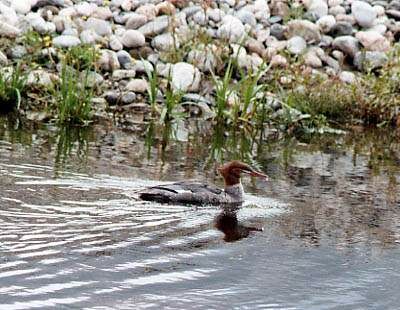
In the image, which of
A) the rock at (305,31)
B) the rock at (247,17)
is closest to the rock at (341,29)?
the rock at (305,31)

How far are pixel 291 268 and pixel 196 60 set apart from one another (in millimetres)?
10580

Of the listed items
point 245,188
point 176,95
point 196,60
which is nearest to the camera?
point 245,188

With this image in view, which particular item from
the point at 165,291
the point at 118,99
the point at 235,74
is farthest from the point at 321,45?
the point at 165,291

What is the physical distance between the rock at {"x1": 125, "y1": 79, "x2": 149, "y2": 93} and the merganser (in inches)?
277

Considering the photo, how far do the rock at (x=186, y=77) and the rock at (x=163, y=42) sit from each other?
0.95 m

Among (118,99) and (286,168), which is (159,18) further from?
(286,168)

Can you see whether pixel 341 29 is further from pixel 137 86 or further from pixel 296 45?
pixel 137 86

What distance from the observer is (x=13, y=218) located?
31.0 ft

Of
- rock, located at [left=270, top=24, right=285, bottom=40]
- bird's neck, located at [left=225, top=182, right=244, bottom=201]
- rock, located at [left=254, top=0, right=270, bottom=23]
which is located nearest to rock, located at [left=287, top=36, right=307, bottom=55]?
rock, located at [left=270, top=24, right=285, bottom=40]

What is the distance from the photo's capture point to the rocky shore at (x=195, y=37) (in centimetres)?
1834

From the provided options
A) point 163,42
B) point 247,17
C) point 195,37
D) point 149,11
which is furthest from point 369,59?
point 149,11

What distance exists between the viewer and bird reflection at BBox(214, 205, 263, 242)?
9.74 metres

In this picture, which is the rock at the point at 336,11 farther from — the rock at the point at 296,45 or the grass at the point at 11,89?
the grass at the point at 11,89

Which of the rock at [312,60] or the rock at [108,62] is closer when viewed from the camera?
the rock at [108,62]
